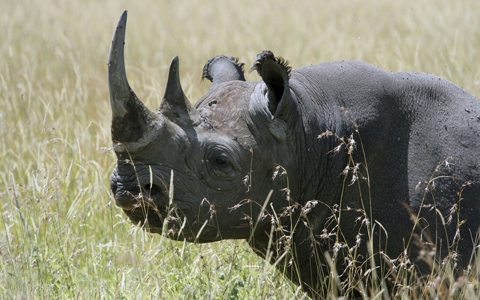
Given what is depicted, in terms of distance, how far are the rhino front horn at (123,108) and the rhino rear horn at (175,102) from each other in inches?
5.5

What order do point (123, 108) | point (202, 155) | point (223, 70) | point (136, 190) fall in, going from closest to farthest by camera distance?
point (123, 108)
point (136, 190)
point (202, 155)
point (223, 70)

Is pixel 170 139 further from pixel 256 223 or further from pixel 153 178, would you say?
pixel 256 223

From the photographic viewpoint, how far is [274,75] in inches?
161

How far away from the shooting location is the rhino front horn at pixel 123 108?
3711 millimetres

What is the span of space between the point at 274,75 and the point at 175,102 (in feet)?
1.65

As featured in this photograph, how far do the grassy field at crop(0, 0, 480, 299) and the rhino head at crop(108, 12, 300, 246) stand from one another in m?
0.22

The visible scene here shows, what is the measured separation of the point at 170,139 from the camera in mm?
3881

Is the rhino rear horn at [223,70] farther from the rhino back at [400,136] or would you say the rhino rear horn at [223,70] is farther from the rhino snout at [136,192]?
the rhino snout at [136,192]

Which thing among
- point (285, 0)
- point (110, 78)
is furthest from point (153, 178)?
point (285, 0)

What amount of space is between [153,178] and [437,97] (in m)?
1.52

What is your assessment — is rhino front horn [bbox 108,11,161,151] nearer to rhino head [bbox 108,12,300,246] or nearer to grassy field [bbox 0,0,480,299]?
rhino head [bbox 108,12,300,246]

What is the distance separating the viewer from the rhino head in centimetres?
379

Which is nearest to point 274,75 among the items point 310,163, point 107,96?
point 310,163

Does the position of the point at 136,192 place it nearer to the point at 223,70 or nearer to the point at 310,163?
the point at 310,163
